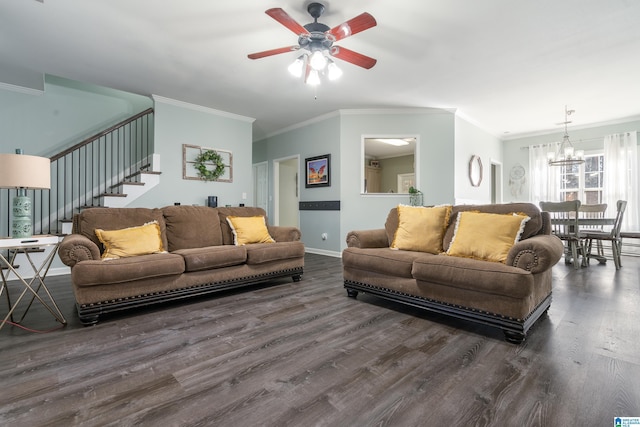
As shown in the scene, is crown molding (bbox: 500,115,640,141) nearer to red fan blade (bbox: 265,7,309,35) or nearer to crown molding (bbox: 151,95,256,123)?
crown molding (bbox: 151,95,256,123)

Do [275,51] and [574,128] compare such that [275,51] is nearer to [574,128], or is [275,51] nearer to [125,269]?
[125,269]

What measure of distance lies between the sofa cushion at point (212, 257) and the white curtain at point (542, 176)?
22.7ft

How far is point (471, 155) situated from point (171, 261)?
18.8ft

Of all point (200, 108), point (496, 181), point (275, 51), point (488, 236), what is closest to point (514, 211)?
point (488, 236)

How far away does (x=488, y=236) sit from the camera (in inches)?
92.8

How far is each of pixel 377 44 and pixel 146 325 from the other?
137 inches

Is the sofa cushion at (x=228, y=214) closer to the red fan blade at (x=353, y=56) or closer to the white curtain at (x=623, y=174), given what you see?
the red fan blade at (x=353, y=56)

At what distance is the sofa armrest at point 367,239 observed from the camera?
9.94ft

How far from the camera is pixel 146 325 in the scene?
229 centimetres

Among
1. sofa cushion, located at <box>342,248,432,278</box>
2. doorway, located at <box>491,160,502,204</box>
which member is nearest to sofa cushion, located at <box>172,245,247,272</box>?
sofa cushion, located at <box>342,248,432,278</box>

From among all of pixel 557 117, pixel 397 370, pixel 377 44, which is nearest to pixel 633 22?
pixel 377 44

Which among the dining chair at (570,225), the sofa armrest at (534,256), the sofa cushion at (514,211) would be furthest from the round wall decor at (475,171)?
the sofa armrest at (534,256)

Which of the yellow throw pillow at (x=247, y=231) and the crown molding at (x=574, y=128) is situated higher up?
the crown molding at (x=574, y=128)

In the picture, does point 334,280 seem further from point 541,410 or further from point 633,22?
point 633,22
